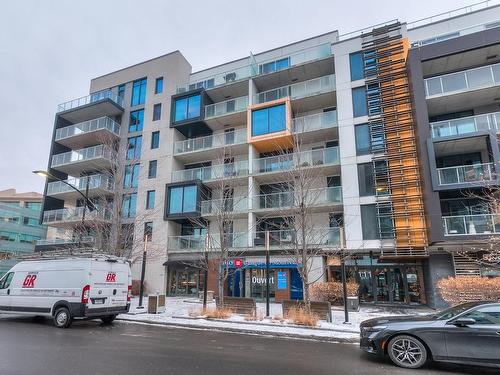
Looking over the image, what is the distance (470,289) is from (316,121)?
13889 mm

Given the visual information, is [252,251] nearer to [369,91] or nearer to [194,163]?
[194,163]

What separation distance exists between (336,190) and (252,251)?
722 cm

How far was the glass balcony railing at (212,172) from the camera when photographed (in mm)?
25484

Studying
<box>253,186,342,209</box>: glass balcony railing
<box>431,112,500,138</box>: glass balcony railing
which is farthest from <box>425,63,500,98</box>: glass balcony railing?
<box>253,186,342,209</box>: glass balcony railing

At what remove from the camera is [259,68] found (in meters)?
29.0

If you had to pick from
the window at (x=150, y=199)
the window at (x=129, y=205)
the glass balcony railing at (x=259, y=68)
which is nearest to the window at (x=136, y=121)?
the glass balcony railing at (x=259, y=68)

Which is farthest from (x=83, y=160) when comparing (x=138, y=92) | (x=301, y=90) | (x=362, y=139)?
(x=362, y=139)

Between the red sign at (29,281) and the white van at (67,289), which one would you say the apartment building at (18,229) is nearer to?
the white van at (67,289)

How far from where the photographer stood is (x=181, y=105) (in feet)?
95.8

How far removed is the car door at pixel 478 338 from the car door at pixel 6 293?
48.6ft

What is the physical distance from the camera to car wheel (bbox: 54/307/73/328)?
38.0ft

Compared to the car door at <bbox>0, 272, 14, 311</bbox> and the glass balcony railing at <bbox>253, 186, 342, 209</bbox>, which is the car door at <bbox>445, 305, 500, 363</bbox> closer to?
the glass balcony railing at <bbox>253, 186, 342, 209</bbox>

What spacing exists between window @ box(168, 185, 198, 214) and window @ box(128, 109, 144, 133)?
26.3 ft

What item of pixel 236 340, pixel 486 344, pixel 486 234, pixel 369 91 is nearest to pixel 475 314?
pixel 486 344
